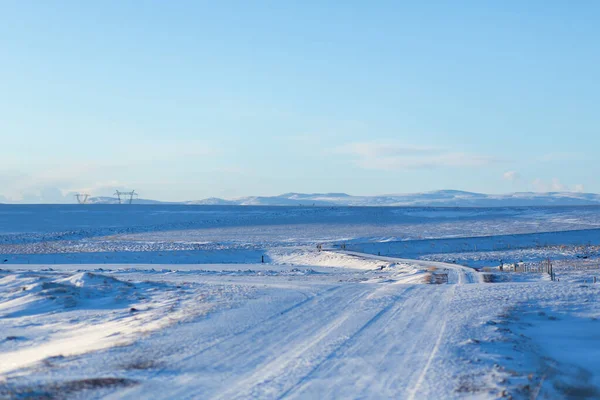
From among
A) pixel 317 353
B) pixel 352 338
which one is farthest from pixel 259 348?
pixel 352 338

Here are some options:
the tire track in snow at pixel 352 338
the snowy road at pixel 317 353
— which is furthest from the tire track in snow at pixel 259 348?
the tire track in snow at pixel 352 338

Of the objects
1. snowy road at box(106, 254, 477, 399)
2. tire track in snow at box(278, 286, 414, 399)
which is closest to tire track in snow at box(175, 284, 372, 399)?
snowy road at box(106, 254, 477, 399)

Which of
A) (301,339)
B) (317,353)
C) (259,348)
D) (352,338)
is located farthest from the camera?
(352,338)

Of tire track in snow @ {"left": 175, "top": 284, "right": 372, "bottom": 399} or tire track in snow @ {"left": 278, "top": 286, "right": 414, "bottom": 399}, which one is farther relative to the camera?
tire track in snow @ {"left": 175, "top": 284, "right": 372, "bottom": 399}

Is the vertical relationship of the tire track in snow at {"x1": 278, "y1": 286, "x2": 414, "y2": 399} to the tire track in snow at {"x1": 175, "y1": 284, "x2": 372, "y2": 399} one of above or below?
below

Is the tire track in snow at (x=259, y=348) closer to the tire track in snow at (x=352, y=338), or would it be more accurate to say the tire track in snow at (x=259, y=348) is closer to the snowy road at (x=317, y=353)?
the snowy road at (x=317, y=353)

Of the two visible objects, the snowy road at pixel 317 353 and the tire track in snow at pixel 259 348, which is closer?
the snowy road at pixel 317 353

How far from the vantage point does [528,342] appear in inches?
465

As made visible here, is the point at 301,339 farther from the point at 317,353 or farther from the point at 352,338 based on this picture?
the point at 317,353

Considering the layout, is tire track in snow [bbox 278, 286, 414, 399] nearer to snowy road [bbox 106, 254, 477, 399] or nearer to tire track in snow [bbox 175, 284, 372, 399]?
snowy road [bbox 106, 254, 477, 399]

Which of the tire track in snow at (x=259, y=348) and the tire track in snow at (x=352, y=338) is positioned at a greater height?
the tire track in snow at (x=259, y=348)

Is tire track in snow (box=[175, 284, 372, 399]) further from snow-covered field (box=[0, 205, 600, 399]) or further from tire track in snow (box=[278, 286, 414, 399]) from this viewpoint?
tire track in snow (box=[278, 286, 414, 399])

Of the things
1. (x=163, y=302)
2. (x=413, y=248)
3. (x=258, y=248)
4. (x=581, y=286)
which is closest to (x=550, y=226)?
(x=413, y=248)

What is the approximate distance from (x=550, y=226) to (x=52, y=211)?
227 feet
